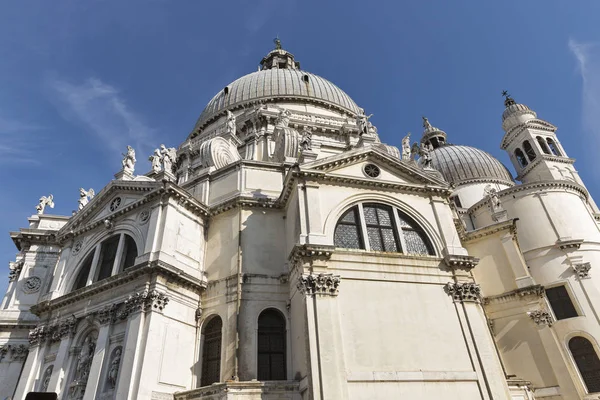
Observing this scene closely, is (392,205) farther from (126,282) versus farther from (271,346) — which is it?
(126,282)

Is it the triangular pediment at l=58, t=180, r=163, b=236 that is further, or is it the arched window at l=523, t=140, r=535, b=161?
the arched window at l=523, t=140, r=535, b=161

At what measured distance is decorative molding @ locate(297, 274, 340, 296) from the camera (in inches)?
652

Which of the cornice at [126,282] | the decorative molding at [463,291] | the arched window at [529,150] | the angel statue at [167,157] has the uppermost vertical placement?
the arched window at [529,150]

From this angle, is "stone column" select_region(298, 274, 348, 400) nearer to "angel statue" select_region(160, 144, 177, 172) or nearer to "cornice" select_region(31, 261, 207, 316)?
"cornice" select_region(31, 261, 207, 316)

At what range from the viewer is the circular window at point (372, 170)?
21016mm

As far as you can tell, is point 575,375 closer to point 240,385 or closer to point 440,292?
point 440,292

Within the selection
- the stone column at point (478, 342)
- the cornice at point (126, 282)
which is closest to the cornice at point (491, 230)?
the stone column at point (478, 342)

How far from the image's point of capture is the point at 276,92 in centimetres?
3662

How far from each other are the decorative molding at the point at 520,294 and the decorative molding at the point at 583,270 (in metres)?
6.38

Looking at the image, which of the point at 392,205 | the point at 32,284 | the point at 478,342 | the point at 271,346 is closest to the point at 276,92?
the point at 392,205

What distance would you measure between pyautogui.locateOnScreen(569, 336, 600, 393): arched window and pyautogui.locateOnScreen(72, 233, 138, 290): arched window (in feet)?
83.2

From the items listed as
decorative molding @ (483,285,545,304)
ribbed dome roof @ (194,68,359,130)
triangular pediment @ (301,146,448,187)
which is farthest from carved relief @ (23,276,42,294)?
decorative molding @ (483,285,545,304)

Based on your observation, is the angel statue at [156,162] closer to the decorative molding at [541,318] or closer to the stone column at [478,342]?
the stone column at [478,342]

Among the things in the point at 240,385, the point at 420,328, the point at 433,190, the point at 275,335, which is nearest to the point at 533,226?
the point at 433,190
